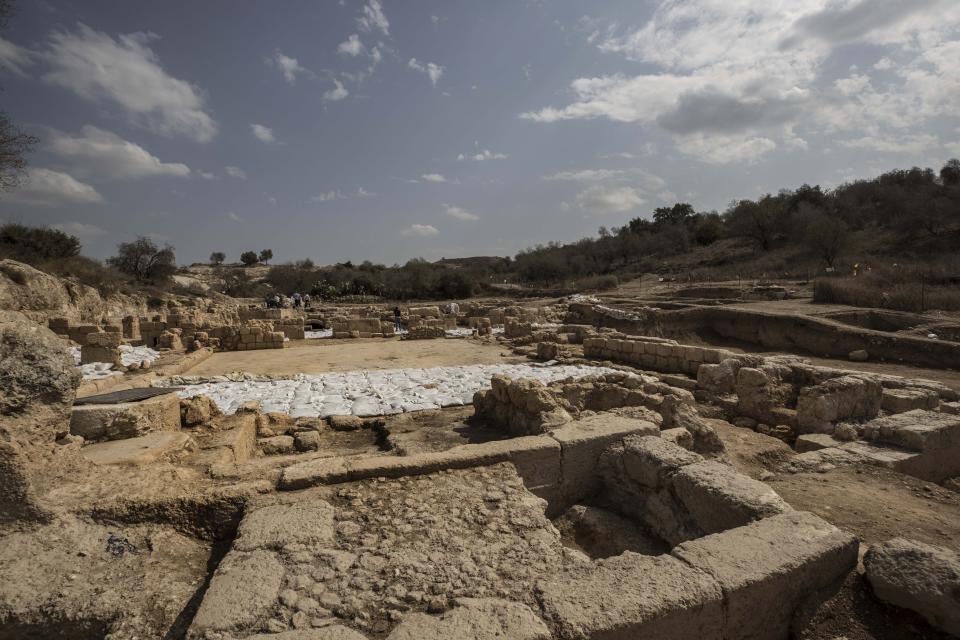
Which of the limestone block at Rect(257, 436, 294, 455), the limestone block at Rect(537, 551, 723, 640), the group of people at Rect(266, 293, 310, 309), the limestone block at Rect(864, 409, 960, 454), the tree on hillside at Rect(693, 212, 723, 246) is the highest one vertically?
the tree on hillside at Rect(693, 212, 723, 246)

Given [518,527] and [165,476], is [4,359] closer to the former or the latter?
[165,476]

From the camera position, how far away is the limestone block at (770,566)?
7.89ft

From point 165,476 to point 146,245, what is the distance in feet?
129

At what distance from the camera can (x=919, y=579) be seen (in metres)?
2.54

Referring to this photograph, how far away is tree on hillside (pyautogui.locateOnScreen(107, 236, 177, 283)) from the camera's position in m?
34.1

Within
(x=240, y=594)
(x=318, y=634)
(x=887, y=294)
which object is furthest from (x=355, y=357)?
(x=887, y=294)

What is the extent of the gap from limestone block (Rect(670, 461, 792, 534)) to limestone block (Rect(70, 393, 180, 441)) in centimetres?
568

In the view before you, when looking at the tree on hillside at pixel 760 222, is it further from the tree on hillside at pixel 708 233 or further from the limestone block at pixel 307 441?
the limestone block at pixel 307 441

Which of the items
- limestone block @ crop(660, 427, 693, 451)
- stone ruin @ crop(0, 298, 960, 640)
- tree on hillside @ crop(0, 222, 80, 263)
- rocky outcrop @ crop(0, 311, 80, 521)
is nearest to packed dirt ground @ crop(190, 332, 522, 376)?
stone ruin @ crop(0, 298, 960, 640)

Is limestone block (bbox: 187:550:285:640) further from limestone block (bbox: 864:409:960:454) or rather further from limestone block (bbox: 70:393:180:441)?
limestone block (bbox: 864:409:960:454)

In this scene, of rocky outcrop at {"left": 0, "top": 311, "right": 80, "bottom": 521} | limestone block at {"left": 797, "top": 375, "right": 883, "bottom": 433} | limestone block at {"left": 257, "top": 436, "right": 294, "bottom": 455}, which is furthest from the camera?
limestone block at {"left": 797, "top": 375, "right": 883, "bottom": 433}

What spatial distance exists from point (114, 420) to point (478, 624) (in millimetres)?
5058

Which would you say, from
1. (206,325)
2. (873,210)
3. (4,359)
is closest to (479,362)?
(4,359)

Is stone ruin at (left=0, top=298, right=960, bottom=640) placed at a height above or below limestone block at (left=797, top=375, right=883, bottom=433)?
above
